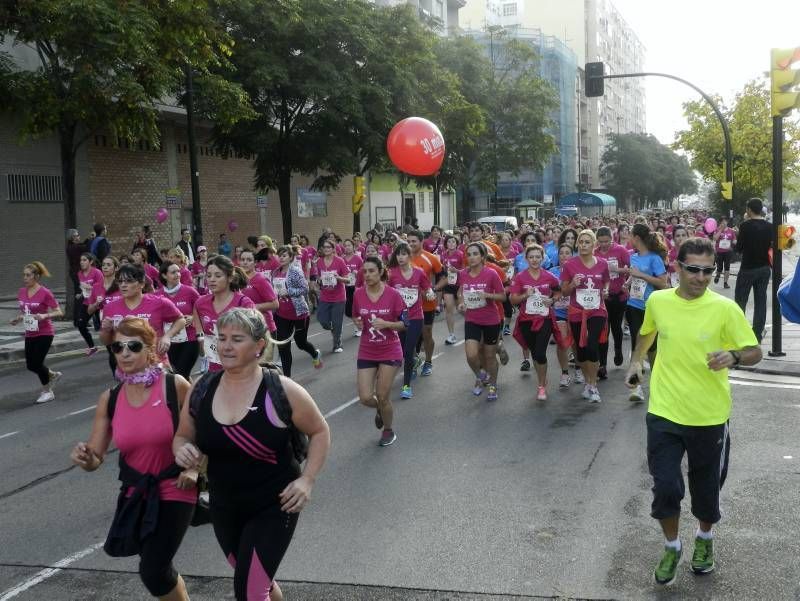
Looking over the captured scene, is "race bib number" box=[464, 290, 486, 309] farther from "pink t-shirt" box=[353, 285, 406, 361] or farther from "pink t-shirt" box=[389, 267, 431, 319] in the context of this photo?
"pink t-shirt" box=[353, 285, 406, 361]

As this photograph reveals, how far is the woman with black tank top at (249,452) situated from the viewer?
3504 mm

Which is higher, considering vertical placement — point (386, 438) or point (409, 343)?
point (409, 343)

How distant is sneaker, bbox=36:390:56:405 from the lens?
33.9 ft

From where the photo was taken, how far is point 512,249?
1591cm

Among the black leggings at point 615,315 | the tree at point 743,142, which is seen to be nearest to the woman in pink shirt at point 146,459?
the black leggings at point 615,315

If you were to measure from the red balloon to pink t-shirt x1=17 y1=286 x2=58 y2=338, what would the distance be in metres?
6.46

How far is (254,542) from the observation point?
3516mm

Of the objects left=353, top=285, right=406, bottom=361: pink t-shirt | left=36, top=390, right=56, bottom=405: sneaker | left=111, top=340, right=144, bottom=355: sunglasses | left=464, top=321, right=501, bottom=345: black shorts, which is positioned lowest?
left=36, top=390, right=56, bottom=405: sneaker

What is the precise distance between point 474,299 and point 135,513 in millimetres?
6232

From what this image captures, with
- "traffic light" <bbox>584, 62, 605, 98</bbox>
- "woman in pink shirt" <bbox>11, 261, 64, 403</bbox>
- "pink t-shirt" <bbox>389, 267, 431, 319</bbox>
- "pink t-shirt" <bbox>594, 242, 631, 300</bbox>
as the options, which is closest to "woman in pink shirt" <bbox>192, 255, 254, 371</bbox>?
"pink t-shirt" <bbox>389, 267, 431, 319</bbox>

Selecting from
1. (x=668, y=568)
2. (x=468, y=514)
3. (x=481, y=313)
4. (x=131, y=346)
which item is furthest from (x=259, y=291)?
(x=668, y=568)

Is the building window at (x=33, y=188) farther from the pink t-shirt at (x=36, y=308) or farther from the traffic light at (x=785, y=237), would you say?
the traffic light at (x=785, y=237)

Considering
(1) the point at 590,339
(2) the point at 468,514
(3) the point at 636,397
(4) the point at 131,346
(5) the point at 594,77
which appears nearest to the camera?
(4) the point at 131,346

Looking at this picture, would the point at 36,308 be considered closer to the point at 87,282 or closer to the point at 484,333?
the point at 87,282
